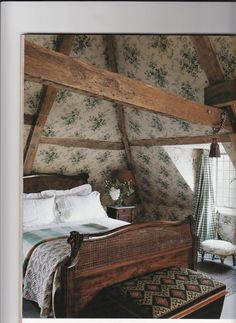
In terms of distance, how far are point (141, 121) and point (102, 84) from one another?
69.8 inches

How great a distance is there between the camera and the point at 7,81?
0.91m

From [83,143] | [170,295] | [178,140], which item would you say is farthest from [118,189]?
[170,295]

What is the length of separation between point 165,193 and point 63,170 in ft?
4.25

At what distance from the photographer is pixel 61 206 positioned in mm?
3127

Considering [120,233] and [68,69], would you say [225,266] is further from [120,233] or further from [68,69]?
[68,69]

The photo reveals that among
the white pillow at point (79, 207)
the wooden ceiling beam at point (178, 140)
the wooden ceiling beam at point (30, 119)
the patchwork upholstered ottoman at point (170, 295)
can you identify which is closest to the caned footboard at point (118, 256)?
the patchwork upholstered ottoman at point (170, 295)

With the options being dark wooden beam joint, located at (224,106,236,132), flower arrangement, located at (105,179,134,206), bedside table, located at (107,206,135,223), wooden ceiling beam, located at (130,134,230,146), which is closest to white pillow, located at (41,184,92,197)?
flower arrangement, located at (105,179,134,206)

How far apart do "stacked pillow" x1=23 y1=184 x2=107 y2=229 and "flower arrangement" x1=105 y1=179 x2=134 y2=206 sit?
21 cm

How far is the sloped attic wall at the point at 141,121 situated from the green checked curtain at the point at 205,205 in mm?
165

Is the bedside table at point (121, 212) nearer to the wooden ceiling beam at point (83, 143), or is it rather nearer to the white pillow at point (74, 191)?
the white pillow at point (74, 191)

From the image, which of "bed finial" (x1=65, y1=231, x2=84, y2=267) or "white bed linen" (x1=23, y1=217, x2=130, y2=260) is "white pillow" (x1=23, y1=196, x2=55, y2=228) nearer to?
"white bed linen" (x1=23, y1=217, x2=130, y2=260)

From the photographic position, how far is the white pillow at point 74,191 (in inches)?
124

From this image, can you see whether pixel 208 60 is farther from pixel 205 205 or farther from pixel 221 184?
pixel 205 205

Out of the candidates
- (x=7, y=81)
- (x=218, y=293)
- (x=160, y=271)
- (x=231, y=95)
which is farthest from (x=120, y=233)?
(x=7, y=81)
